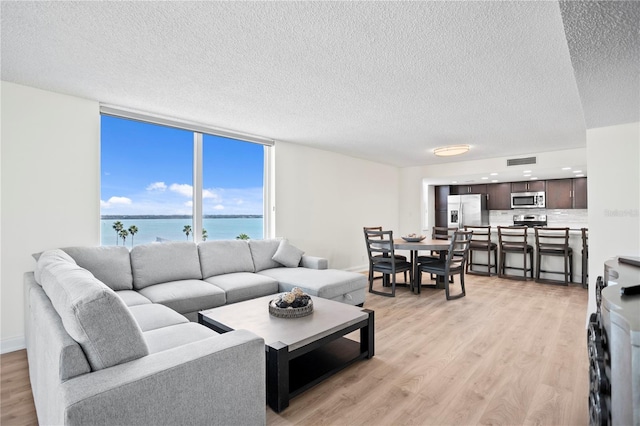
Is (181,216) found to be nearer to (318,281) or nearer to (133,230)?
(133,230)

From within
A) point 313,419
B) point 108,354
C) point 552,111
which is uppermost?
point 552,111

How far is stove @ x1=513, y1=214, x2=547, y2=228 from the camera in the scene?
7.64 metres

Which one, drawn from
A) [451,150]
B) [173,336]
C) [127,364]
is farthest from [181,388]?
[451,150]

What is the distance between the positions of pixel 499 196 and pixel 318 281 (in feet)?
21.4

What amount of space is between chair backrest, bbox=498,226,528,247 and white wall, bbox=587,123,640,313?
7.55ft

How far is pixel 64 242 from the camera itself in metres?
3.16

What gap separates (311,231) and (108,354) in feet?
14.1

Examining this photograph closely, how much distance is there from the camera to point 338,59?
2383 mm

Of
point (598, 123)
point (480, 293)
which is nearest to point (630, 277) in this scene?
point (598, 123)

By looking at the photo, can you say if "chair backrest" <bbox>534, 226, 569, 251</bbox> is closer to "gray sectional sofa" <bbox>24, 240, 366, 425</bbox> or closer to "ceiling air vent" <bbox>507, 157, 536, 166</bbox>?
"ceiling air vent" <bbox>507, 157, 536, 166</bbox>

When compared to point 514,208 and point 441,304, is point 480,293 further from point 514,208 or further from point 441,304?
point 514,208

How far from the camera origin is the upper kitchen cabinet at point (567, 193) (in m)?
6.93

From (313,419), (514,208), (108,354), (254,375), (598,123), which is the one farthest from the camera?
(514,208)

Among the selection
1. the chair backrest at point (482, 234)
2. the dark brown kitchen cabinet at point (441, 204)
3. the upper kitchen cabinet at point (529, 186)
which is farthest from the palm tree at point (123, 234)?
the upper kitchen cabinet at point (529, 186)
